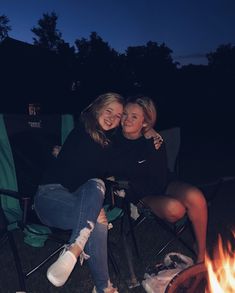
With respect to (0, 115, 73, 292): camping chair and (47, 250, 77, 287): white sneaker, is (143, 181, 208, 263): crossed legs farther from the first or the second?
(47, 250, 77, 287): white sneaker

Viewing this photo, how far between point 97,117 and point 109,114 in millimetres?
94

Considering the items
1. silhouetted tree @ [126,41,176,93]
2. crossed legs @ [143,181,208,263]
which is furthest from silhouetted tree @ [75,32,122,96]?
crossed legs @ [143,181,208,263]

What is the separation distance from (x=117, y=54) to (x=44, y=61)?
53.3ft

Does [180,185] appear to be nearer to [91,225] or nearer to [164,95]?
[91,225]

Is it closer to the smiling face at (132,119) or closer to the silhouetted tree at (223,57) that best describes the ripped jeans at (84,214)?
the smiling face at (132,119)

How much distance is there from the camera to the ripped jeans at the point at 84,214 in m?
2.38

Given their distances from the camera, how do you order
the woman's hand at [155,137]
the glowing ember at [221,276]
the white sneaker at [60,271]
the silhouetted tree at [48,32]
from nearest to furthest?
Result: the glowing ember at [221,276]
the white sneaker at [60,271]
the woman's hand at [155,137]
the silhouetted tree at [48,32]

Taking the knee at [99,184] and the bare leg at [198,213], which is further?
the bare leg at [198,213]

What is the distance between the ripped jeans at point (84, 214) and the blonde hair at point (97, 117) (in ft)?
1.30

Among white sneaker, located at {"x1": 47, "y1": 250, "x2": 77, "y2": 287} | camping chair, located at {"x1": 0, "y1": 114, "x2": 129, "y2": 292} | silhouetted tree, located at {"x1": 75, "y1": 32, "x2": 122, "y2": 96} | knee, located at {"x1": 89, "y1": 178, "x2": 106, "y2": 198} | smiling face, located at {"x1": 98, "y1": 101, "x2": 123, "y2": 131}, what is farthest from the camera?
silhouetted tree, located at {"x1": 75, "y1": 32, "x2": 122, "y2": 96}

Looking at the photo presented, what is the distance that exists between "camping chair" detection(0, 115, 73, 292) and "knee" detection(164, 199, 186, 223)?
2.53 feet

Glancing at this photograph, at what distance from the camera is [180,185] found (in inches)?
121

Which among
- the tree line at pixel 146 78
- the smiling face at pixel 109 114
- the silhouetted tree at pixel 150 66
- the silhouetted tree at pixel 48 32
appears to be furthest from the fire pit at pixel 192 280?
the silhouetted tree at pixel 48 32

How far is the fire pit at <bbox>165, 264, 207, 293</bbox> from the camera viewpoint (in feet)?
6.31
